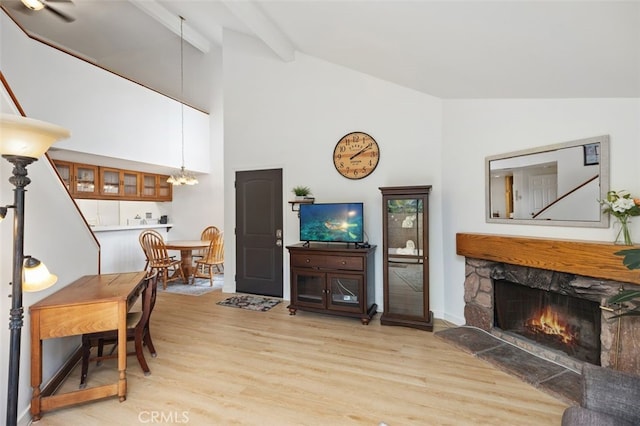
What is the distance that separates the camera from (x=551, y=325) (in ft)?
8.80

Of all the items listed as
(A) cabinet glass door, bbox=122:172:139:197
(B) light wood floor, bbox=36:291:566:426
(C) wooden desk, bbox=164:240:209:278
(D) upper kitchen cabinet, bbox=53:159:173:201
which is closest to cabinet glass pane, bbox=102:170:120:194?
(D) upper kitchen cabinet, bbox=53:159:173:201

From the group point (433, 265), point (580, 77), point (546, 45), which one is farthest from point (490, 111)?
point (433, 265)

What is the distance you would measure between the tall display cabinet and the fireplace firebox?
759mm

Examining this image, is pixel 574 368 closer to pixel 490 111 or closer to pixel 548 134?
pixel 548 134

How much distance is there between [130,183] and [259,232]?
329 cm

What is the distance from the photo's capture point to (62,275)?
97.1 inches

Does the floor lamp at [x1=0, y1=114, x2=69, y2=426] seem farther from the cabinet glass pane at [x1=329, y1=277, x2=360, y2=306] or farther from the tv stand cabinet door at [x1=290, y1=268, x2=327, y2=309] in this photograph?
the cabinet glass pane at [x1=329, y1=277, x2=360, y2=306]

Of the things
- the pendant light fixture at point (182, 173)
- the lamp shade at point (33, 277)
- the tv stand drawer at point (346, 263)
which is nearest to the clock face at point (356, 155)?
the tv stand drawer at point (346, 263)

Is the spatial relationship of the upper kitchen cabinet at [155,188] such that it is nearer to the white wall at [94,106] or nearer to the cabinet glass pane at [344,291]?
the white wall at [94,106]

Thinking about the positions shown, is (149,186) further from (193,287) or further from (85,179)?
(193,287)

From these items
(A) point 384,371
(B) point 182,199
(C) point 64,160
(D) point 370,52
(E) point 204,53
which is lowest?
(A) point 384,371

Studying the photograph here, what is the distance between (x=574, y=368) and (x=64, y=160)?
7088 mm

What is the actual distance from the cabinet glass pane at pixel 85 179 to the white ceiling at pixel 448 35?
2440 mm

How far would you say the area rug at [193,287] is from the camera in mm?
4973
